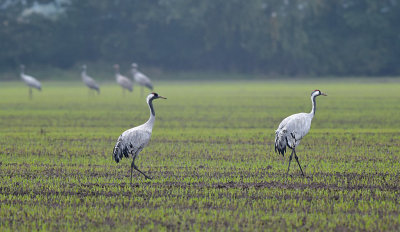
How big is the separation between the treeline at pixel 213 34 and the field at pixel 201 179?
156ft

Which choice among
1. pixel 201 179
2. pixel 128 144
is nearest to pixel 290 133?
pixel 201 179

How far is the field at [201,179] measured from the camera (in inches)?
316

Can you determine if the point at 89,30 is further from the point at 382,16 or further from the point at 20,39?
the point at 382,16

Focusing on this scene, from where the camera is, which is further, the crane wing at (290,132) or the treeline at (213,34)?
the treeline at (213,34)

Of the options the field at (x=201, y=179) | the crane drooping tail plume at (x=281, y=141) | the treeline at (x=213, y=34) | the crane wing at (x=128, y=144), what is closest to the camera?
the field at (x=201, y=179)

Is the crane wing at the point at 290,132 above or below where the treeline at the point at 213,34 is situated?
below

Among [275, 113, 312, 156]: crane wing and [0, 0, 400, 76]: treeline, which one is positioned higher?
[0, 0, 400, 76]: treeline

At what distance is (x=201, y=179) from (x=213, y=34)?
59.3 m

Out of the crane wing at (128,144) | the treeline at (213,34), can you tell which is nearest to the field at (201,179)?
the crane wing at (128,144)

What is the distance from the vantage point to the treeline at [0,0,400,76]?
6738 cm

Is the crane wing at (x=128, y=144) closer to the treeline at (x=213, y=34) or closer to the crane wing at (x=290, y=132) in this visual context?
the crane wing at (x=290, y=132)

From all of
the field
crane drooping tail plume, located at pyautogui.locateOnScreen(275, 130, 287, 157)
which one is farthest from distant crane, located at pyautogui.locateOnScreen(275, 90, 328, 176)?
the field

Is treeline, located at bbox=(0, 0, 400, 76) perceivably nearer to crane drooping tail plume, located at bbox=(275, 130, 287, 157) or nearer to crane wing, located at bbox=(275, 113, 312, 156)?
crane wing, located at bbox=(275, 113, 312, 156)

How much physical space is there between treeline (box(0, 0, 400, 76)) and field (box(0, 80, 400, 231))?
1870 inches
